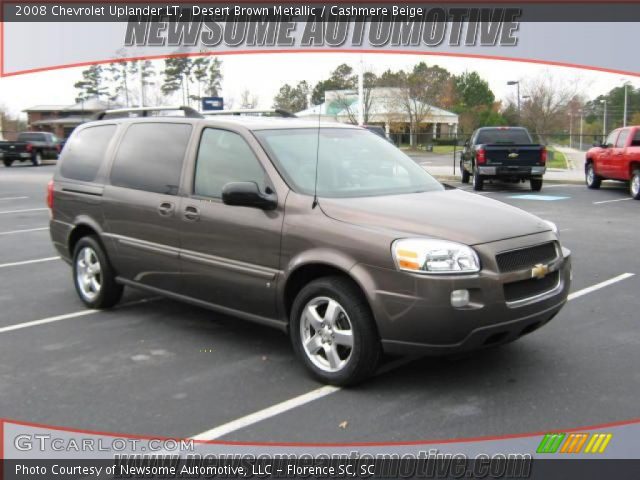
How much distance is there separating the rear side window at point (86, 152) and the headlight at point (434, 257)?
3.62 m

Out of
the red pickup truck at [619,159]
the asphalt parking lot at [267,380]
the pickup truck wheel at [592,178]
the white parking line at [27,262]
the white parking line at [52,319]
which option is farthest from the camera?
the pickup truck wheel at [592,178]

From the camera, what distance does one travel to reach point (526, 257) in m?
4.59

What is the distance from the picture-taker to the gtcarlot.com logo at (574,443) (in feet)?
12.3

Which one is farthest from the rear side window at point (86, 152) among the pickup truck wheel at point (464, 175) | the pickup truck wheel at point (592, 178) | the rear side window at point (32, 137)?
the rear side window at point (32, 137)

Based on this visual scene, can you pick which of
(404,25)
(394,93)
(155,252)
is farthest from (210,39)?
(394,93)

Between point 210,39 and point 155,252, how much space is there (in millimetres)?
9110

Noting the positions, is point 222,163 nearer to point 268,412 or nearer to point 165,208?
point 165,208

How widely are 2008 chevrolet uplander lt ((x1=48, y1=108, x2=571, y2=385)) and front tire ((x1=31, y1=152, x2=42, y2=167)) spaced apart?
3454 centimetres

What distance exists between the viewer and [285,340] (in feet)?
18.8

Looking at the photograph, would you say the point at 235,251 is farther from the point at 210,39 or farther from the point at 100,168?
the point at 210,39

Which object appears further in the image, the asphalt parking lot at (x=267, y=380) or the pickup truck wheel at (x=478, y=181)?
the pickup truck wheel at (x=478, y=181)

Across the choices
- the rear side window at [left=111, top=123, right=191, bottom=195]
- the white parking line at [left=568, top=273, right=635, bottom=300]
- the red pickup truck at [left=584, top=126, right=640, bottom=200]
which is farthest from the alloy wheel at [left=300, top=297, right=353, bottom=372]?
the red pickup truck at [left=584, top=126, right=640, bottom=200]

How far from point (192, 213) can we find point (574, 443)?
3.23 m

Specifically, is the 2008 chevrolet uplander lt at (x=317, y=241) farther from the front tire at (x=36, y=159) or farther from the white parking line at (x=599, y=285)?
the front tire at (x=36, y=159)
